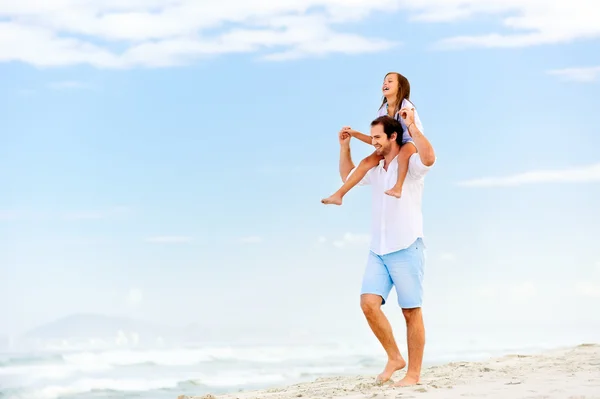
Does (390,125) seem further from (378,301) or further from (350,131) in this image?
(378,301)

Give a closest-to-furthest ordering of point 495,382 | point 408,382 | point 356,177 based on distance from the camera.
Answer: point 495,382, point 408,382, point 356,177

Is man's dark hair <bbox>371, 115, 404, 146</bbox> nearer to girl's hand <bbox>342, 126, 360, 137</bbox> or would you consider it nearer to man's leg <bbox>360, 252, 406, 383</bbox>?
girl's hand <bbox>342, 126, 360, 137</bbox>

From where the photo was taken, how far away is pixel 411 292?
5.76 meters

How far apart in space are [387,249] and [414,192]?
1.50ft

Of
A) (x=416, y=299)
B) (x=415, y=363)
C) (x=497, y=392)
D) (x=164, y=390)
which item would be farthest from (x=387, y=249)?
(x=164, y=390)

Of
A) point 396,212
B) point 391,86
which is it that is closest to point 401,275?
point 396,212

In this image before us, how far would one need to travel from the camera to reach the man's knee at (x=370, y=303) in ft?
18.9

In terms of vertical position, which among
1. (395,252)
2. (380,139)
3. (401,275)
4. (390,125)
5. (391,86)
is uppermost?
(391,86)

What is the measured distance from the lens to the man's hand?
6086mm

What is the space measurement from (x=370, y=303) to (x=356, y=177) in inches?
36.7

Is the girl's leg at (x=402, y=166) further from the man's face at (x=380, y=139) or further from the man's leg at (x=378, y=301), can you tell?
the man's leg at (x=378, y=301)

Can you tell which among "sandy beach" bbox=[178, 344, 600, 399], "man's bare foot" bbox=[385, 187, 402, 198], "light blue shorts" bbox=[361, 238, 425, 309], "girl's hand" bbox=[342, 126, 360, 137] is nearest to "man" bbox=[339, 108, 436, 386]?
"light blue shorts" bbox=[361, 238, 425, 309]

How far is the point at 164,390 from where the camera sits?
1233 centimetres

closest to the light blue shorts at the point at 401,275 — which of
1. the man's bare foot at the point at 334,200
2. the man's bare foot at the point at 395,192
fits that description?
the man's bare foot at the point at 395,192
